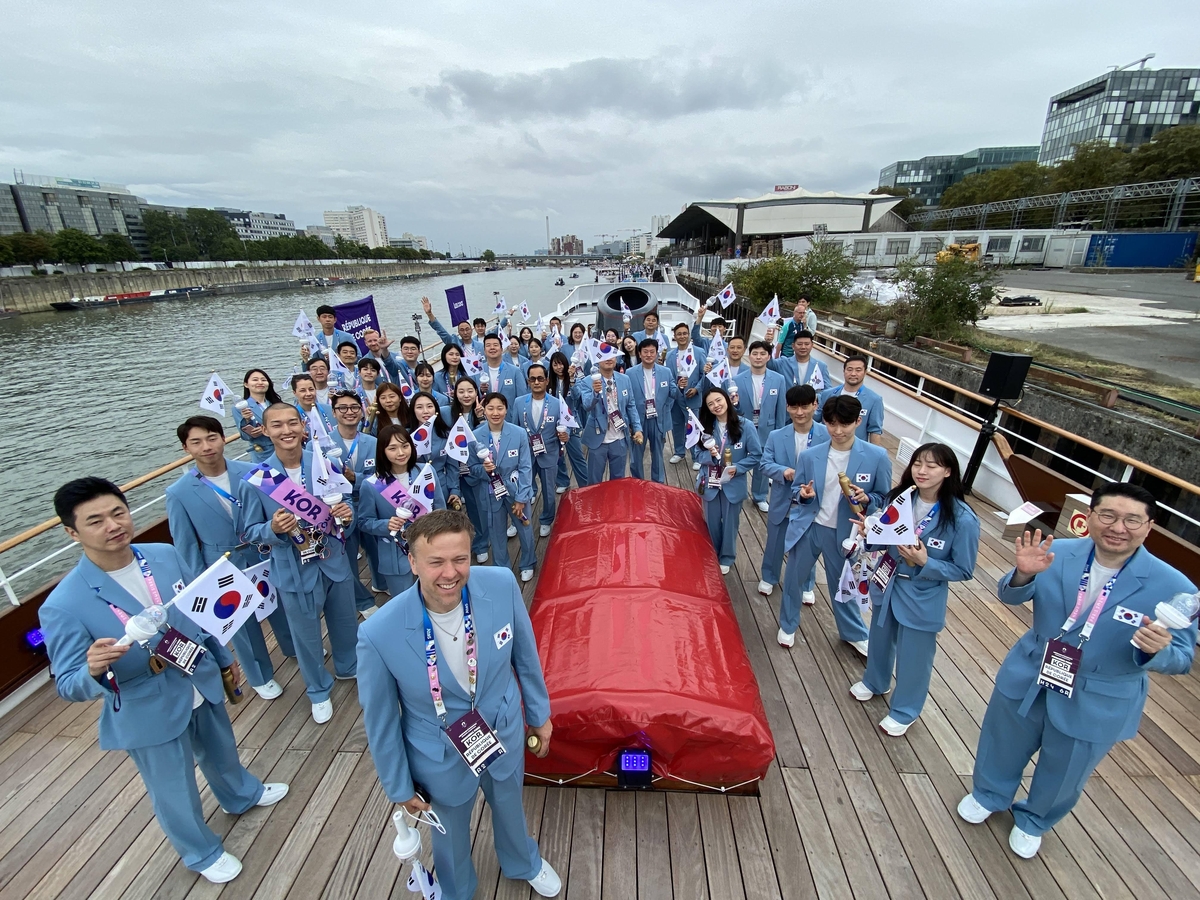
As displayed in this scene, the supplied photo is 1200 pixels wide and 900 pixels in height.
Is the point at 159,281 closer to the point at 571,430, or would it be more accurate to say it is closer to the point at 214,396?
the point at 214,396

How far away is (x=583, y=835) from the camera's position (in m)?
2.67

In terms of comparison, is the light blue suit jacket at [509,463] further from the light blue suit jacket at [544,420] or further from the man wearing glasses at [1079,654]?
the man wearing glasses at [1079,654]

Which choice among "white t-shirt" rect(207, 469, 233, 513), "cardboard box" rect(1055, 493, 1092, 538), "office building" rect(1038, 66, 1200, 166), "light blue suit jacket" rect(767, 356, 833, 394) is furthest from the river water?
"office building" rect(1038, 66, 1200, 166)

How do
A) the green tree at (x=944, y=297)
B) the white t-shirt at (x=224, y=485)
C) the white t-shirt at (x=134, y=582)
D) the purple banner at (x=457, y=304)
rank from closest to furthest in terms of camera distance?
the white t-shirt at (x=134, y=582) < the white t-shirt at (x=224, y=485) < the purple banner at (x=457, y=304) < the green tree at (x=944, y=297)

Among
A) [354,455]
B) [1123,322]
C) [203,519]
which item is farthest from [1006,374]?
[1123,322]

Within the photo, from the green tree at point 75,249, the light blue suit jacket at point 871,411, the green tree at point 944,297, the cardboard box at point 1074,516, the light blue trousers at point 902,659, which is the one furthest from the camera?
the green tree at point 75,249

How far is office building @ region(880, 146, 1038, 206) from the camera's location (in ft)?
328

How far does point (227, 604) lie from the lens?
2266mm

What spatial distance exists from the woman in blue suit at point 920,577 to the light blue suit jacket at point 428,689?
2073 mm

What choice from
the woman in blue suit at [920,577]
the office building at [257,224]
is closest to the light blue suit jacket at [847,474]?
the woman in blue suit at [920,577]

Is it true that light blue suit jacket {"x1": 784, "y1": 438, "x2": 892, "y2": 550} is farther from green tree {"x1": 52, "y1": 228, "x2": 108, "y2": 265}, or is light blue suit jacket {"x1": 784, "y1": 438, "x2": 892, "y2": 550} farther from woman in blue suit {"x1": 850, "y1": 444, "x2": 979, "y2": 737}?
green tree {"x1": 52, "y1": 228, "x2": 108, "y2": 265}

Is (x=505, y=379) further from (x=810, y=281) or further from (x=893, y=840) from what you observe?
(x=810, y=281)

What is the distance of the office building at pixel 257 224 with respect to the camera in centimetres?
14362

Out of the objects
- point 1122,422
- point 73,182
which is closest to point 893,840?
point 1122,422
